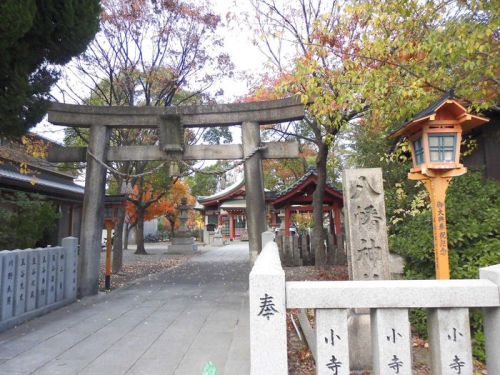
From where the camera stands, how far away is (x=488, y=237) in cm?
572

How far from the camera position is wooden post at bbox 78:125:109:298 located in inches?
339

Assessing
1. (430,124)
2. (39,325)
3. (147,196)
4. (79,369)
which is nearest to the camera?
(79,369)

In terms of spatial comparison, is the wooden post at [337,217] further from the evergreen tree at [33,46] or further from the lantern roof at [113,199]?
the evergreen tree at [33,46]

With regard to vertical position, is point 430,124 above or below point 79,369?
above

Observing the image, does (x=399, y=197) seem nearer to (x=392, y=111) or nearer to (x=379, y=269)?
(x=392, y=111)

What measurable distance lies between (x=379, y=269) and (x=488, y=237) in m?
2.17

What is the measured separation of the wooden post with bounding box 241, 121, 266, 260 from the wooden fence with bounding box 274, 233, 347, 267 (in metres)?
5.70

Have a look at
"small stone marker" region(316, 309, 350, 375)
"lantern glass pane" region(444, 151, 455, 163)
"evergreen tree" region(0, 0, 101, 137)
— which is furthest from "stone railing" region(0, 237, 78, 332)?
"lantern glass pane" region(444, 151, 455, 163)

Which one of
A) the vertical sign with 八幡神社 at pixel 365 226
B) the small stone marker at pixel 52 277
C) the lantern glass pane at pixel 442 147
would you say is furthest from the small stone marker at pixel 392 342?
the small stone marker at pixel 52 277

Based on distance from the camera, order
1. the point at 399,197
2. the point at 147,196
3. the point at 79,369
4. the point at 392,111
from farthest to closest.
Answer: the point at 147,196 < the point at 399,197 < the point at 392,111 < the point at 79,369

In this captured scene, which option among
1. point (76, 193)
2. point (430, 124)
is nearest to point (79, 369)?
point (430, 124)

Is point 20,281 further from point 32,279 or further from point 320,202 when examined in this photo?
point 320,202

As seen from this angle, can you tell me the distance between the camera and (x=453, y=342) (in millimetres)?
2502

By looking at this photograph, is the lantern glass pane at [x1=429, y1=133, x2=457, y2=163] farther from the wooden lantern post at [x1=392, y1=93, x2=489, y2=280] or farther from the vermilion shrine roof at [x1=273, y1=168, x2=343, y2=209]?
the vermilion shrine roof at [x1=273, y1=168, x2=343, y2=209]
